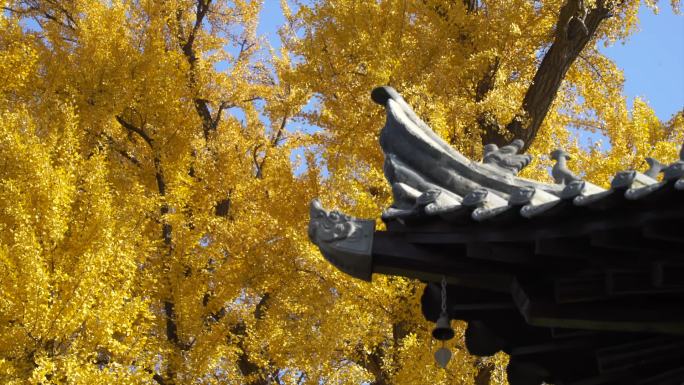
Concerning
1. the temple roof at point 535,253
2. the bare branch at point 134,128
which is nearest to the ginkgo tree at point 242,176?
the bare branch at point 134,128

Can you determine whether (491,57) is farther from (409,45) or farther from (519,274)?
(519,274)

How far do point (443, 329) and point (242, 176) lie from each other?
1047 cm

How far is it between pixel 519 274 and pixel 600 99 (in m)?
9.35

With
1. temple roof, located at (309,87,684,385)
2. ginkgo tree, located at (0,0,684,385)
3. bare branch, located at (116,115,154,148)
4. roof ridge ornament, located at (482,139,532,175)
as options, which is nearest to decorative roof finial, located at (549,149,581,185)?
temple roof, located at (309,87,684,385)

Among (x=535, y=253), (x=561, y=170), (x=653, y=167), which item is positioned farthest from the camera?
(x=561, y=170)

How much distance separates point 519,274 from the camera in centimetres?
350

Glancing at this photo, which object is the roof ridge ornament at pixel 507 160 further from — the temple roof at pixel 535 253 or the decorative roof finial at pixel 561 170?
the decorative roof finial at pixel 561 170

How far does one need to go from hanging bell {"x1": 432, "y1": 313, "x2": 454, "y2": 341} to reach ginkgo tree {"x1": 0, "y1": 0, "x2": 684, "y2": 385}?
5.11m

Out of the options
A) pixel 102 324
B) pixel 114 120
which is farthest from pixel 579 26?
pixel 114 120

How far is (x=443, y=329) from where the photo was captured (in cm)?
367

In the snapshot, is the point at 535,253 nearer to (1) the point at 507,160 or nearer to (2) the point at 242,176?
(1) the point at 507,160

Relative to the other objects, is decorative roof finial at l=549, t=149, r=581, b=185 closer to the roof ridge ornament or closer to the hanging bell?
the roof ridge ornament

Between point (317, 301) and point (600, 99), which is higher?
point (600, 99)

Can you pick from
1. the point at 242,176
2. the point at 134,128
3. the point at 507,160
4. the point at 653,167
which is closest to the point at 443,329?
the point at 507,160
